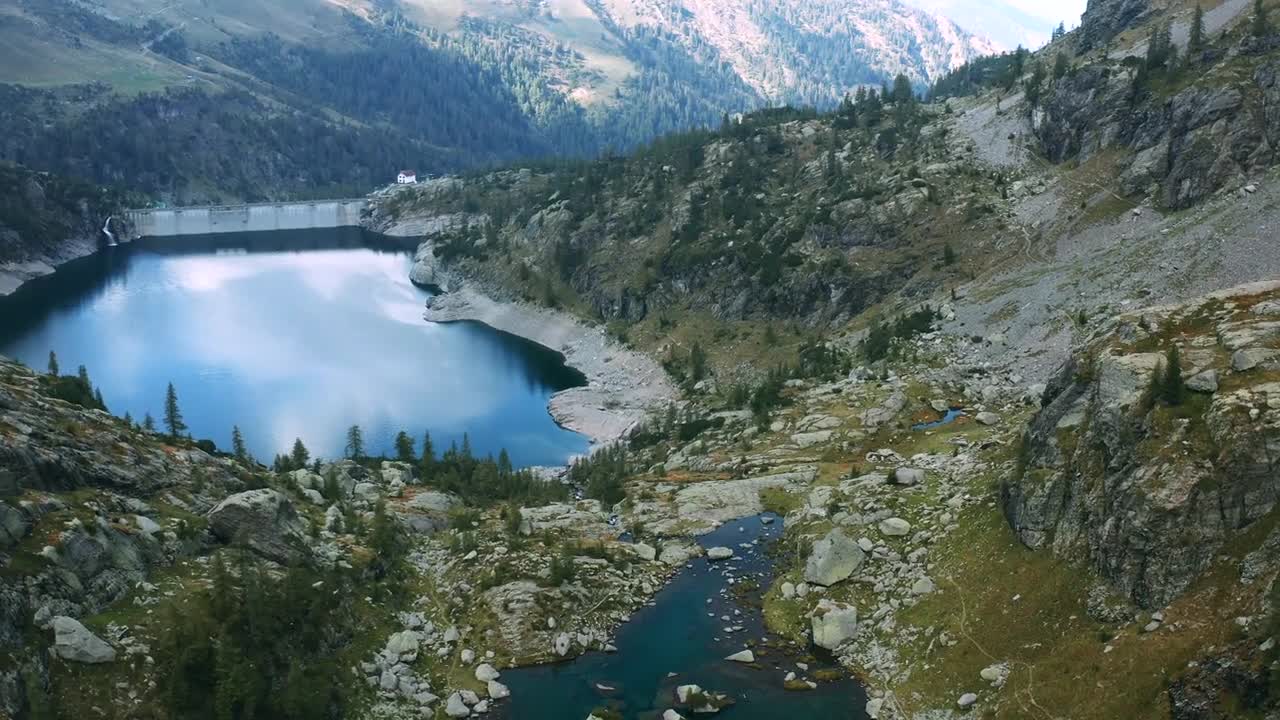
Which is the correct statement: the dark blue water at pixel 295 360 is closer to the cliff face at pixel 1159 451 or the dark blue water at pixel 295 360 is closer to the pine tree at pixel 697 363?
the pine tree at pixel 697 363

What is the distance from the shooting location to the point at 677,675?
42.0 meters

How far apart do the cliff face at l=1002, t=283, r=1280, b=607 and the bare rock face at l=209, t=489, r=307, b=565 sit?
111 feet

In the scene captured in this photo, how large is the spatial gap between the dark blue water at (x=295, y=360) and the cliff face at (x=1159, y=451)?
2436 inches

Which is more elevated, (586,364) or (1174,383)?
(1174,383)

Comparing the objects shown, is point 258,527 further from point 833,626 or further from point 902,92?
point 902,92

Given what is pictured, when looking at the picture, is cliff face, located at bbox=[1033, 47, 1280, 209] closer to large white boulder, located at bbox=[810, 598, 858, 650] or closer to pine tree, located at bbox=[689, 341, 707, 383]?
pine tree, located at bbox=[689, 341, 707, 383]

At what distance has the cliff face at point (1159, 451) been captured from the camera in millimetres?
33719

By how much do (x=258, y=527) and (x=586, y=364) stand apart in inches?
3589

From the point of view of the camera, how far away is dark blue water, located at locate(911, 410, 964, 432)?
67688mm

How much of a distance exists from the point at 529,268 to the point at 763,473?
346 ft

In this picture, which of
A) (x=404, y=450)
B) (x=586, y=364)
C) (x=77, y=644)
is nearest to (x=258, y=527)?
(x=77, y=644)

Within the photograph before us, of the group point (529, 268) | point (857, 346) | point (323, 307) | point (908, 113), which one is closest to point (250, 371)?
point (323, 307)

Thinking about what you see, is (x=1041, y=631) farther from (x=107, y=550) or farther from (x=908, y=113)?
(x=908, y=113)

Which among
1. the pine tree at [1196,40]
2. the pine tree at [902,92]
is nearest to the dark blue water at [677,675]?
the pine tree at [1196,40]
